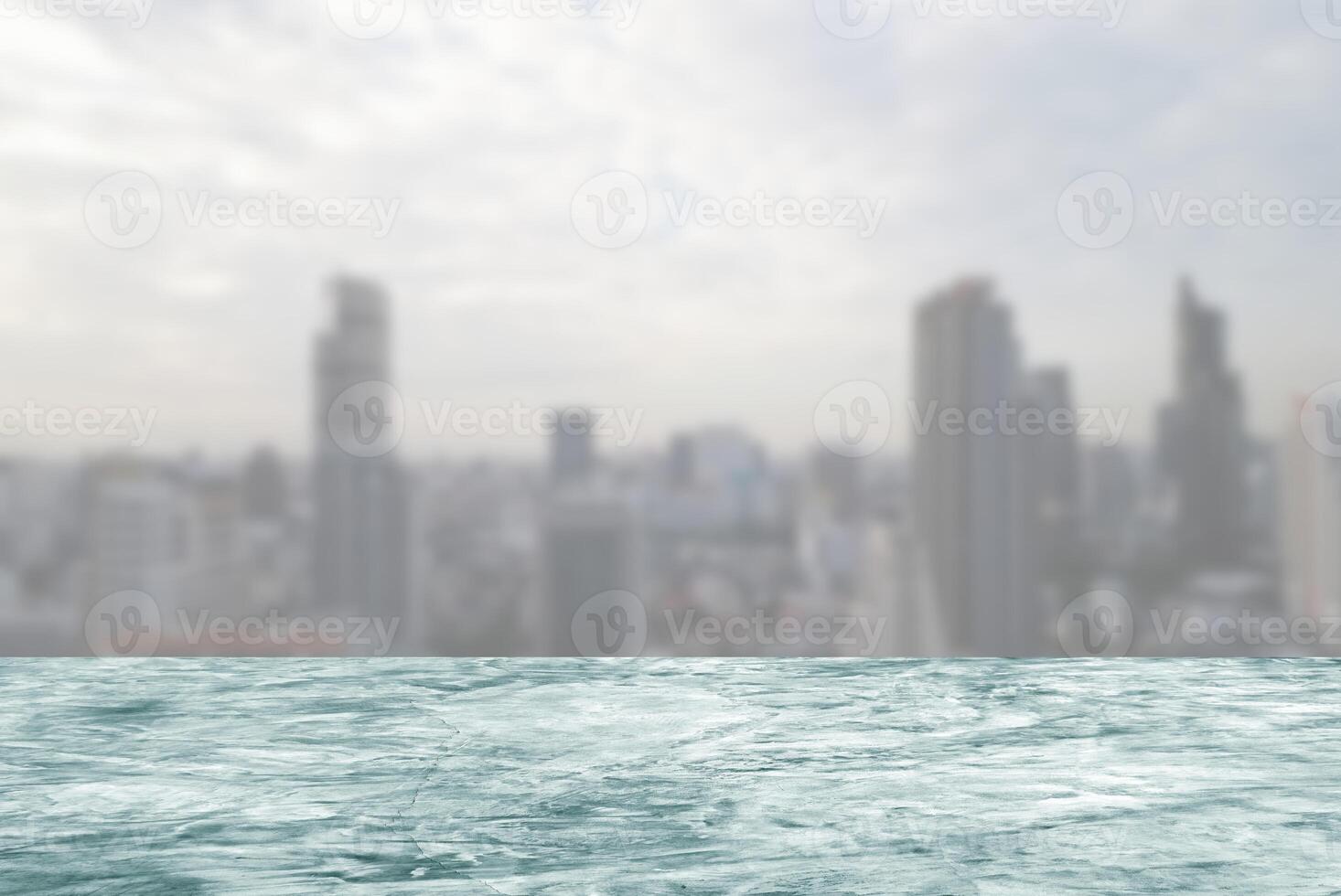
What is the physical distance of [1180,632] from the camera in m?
4.28

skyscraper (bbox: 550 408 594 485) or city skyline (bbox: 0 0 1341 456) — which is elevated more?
city skyline (bbox: 0 0 1341 456)

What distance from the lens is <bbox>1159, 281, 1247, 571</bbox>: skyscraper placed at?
417 centimetres

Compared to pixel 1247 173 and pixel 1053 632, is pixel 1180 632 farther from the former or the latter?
pixel 1247 173

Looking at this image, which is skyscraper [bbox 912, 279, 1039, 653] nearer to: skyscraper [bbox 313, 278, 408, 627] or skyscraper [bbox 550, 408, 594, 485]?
skyscraper [bbox 550, 408, 594, 485]

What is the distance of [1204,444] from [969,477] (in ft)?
3.15

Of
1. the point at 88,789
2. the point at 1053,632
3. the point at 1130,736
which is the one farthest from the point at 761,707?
the point at 1053,632

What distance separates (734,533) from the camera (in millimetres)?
4293

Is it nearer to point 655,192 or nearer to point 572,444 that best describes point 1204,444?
point 655,192

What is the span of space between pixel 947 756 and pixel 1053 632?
2.19m

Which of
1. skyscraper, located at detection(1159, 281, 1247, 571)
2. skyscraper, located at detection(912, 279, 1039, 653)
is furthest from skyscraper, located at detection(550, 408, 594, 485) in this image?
skyscraper, located at detection(1159, 281, 1247, 571)

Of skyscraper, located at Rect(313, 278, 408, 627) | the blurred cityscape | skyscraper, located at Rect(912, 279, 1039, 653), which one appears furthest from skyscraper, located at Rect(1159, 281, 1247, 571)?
skyscraper, located at Rect(313, 278, 408, 627)

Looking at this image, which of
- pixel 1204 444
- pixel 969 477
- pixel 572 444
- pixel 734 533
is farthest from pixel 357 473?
pixel 1204 444

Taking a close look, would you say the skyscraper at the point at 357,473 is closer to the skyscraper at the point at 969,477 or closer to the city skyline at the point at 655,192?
the city skyline at the point at 655,192

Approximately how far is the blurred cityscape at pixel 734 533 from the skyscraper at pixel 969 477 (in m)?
0.01
